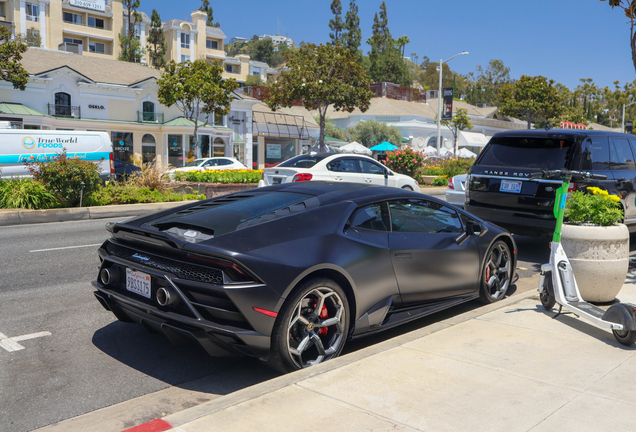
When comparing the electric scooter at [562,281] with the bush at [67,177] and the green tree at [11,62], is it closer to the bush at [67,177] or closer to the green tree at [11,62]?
the bush at [67,177]

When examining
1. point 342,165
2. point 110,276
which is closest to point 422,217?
point 110,276

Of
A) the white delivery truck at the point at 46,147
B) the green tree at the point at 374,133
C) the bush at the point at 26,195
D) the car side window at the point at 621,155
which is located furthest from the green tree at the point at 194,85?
the car side window at the point at 621,155

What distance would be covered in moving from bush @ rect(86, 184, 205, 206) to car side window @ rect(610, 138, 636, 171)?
11660 mm

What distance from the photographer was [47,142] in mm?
18328

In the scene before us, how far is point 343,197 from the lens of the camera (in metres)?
4.78

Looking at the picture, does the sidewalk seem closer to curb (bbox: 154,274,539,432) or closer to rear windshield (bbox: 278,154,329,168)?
curb (bbox: 154,274,539,432)

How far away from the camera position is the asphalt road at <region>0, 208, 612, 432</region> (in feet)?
12.3

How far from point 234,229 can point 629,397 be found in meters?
2.88

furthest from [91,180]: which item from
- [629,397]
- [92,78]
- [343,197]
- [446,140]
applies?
[446,140]

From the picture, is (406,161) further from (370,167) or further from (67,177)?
(67,177)

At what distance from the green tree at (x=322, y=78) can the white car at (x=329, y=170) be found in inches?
728

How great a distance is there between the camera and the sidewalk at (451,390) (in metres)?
3.14

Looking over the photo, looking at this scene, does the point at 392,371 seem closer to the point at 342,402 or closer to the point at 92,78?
the point at 342,402

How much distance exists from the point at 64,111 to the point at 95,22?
1670 inches
